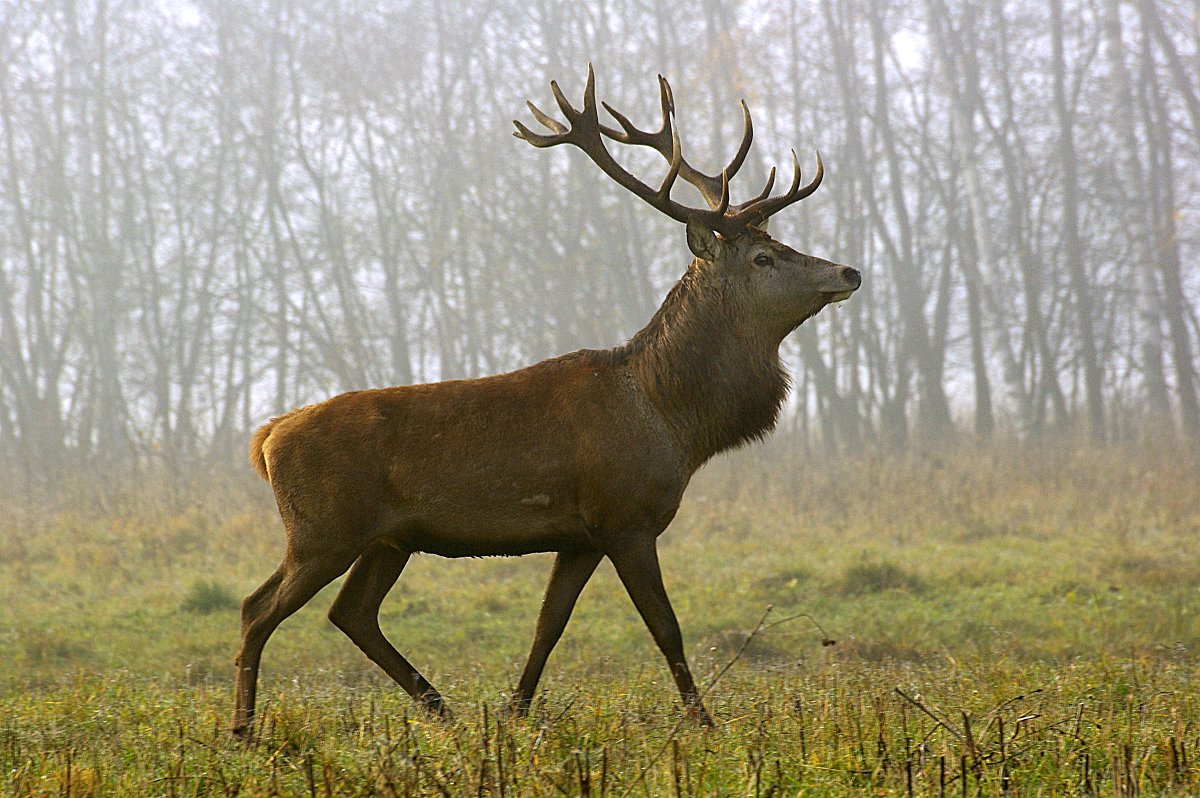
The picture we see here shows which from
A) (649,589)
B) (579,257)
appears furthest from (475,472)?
(579,257)

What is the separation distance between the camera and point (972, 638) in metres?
8.92

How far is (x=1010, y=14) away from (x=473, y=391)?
21.3 metres

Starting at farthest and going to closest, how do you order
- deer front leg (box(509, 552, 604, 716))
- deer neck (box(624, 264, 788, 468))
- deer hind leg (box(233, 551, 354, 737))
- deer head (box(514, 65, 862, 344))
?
1. deer head (box(514, 65, 862, 344))
2. deer neck (box(624, 264, 788, 468))
3. deer front leg (box(509, 552, 604, 716))
4. deer hind leg (box(233, 551, 354, 737))

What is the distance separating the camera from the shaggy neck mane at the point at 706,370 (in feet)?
18.1

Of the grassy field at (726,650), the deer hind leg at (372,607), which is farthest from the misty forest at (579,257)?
the deer hind leg at (372,607)

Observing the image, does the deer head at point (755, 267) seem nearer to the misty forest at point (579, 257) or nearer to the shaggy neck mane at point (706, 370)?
the shaggy neck mane at point (706, 370)

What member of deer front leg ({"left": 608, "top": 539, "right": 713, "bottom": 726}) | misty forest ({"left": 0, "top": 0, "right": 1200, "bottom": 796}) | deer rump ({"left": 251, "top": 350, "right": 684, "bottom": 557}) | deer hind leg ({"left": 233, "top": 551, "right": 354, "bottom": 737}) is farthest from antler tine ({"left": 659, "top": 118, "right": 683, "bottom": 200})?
misty forest ({"left": 0, "top": 0, "right": 1200, "bottom": 796})

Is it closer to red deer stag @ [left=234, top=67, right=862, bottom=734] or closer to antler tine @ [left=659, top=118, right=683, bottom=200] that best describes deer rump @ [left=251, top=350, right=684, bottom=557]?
red deer stag @ [left=234, top=67, right=862, bottom=734]

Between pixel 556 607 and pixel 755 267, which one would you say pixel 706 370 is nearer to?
pixel 755 267

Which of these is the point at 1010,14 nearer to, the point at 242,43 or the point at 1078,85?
the point at 1078,85

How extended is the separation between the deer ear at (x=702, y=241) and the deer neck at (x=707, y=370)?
4.3 inches

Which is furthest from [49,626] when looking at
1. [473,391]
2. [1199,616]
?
[1199,616]

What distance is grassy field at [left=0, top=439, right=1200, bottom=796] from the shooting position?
362 centimetres

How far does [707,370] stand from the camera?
5.61 meters
